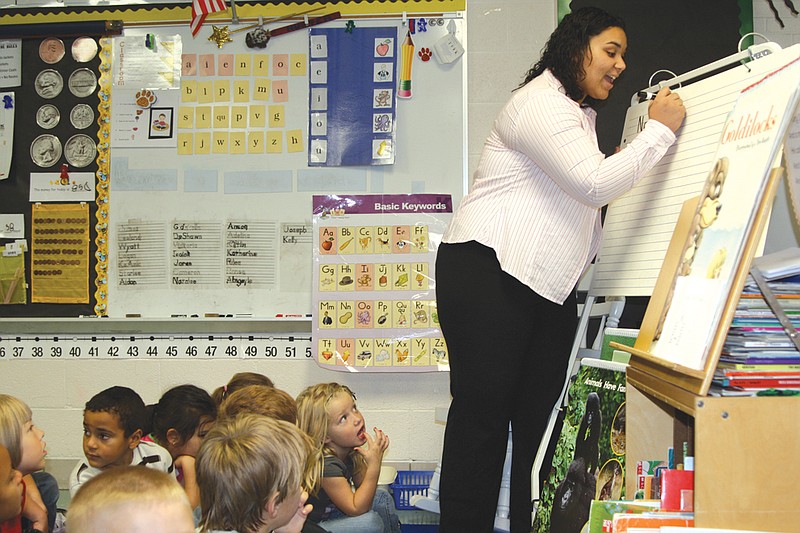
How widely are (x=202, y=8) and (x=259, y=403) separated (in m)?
1.80

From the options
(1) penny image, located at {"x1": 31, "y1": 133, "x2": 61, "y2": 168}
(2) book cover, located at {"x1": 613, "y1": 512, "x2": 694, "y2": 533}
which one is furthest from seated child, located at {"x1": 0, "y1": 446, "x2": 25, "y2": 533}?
(1) penny image, located at {"x1": 31, "y1": 133, "x2": 61, "y2": 168}

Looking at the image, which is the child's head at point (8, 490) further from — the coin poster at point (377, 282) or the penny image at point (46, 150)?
the penny image at point (46, 150)

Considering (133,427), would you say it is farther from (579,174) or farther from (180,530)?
(579,174)

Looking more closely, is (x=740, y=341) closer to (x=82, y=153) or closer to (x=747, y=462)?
(x=747, y=462)

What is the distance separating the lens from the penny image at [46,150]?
3434 mm

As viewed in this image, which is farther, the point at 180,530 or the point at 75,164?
the point at 75,164

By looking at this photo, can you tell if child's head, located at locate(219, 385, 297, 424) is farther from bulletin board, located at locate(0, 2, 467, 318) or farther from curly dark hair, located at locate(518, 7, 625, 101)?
curly dark hair, located at locate(518, 7, 625, 101)

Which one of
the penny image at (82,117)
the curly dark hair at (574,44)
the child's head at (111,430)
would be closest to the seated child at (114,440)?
the child's head at (111,430)

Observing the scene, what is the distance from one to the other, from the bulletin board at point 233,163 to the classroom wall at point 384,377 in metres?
0.09

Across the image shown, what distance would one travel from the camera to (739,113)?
1.54m

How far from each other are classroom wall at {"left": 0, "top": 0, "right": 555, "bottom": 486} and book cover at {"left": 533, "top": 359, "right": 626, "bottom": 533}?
1.04m

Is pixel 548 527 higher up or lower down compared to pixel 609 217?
lower down

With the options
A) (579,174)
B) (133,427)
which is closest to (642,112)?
(579,174)

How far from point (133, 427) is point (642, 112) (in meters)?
1.77
